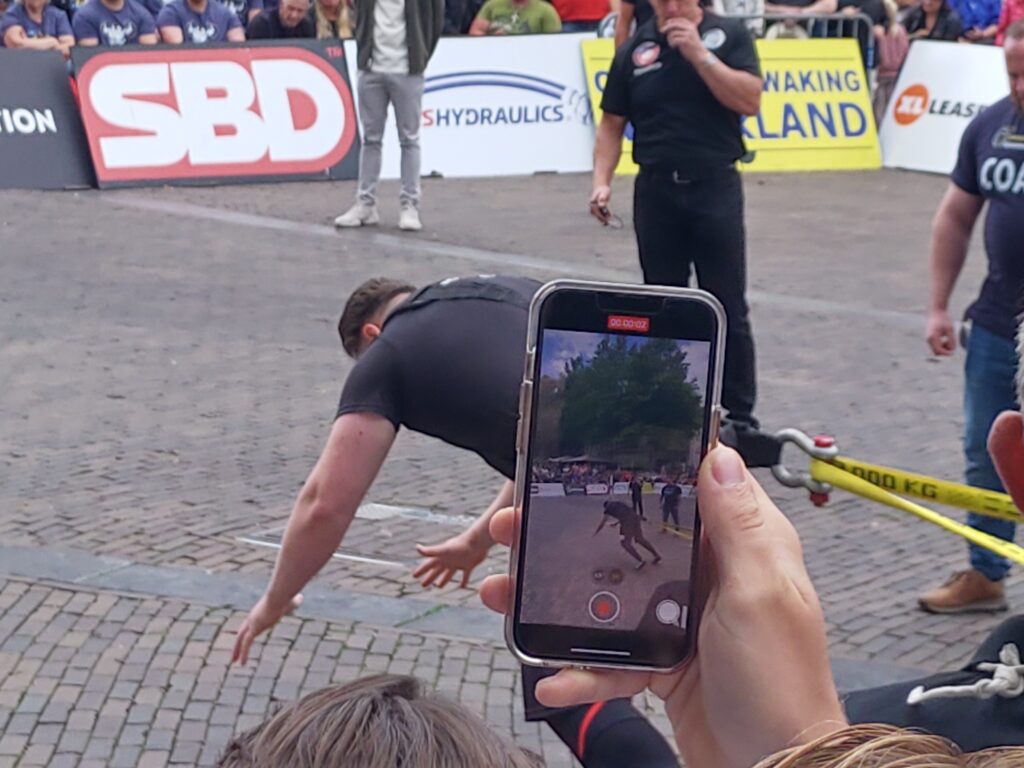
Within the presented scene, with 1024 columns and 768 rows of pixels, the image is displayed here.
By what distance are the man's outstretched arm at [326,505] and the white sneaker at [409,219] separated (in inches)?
328

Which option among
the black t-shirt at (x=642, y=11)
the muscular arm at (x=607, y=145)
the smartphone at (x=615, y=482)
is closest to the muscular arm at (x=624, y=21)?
the black t-shirt at (x=642, y=11)

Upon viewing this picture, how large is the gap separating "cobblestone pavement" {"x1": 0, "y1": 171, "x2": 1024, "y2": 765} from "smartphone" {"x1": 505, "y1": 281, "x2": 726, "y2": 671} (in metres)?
2.69

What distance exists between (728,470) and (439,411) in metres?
2.04

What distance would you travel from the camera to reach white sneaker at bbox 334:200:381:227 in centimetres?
1218

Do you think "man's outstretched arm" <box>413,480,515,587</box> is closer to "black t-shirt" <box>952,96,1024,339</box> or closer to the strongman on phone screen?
"black t-shirt" <box>952,96,1024,339</box>

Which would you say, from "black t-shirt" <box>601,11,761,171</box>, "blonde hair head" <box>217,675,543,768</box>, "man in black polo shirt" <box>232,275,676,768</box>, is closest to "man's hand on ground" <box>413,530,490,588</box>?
"man in black polo shirt" <box>232,275,676,768</box>

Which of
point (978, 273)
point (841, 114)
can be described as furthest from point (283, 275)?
point (841, 114)

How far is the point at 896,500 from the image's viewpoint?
4766mm

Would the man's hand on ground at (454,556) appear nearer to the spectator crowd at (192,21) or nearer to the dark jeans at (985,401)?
the dark jeans at (985,401)

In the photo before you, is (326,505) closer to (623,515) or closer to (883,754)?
(623,515)

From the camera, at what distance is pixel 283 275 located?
10.5 metres

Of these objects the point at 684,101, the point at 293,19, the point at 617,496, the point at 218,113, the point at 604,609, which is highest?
the point at 617,496

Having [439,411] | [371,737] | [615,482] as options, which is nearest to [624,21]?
[439,411]

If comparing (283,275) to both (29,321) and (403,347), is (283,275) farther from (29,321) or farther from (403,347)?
(403,347)
